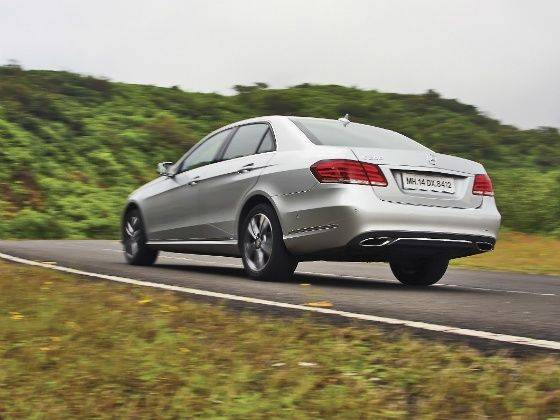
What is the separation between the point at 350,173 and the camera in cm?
816

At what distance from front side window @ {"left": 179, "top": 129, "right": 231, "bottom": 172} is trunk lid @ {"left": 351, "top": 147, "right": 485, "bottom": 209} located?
2.38 meters

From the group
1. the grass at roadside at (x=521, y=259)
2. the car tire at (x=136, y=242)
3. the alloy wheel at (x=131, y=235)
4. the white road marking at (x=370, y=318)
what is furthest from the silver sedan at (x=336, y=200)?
the grass at roadside at (x=521, y=259)

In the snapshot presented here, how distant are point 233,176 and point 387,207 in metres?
2.06

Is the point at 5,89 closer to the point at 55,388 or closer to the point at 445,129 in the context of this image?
the point at 445,129

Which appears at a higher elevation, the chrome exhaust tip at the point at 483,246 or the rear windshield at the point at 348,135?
the rear windshield at the point at 348,135

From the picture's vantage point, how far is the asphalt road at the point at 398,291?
248 inches

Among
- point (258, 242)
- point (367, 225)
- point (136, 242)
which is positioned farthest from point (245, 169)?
point (136, 242)

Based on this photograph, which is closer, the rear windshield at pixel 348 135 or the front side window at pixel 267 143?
the rear windshield at pixel 348 135

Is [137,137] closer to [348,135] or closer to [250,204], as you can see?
[250,204]

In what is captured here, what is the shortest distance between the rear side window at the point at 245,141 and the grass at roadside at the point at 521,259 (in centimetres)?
575

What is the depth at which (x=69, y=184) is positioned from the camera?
3127 cm

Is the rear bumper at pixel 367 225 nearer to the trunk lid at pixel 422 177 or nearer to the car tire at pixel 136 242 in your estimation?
the trunk lid at pixel 422 177

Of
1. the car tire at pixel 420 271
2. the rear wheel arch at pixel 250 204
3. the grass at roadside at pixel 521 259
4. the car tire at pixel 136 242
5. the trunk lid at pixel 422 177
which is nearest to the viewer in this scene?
the trunk lid at pixel 422 177

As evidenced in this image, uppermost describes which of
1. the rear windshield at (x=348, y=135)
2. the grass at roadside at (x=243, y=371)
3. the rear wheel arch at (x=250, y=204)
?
the rear windshield at (x=348, y=135)
